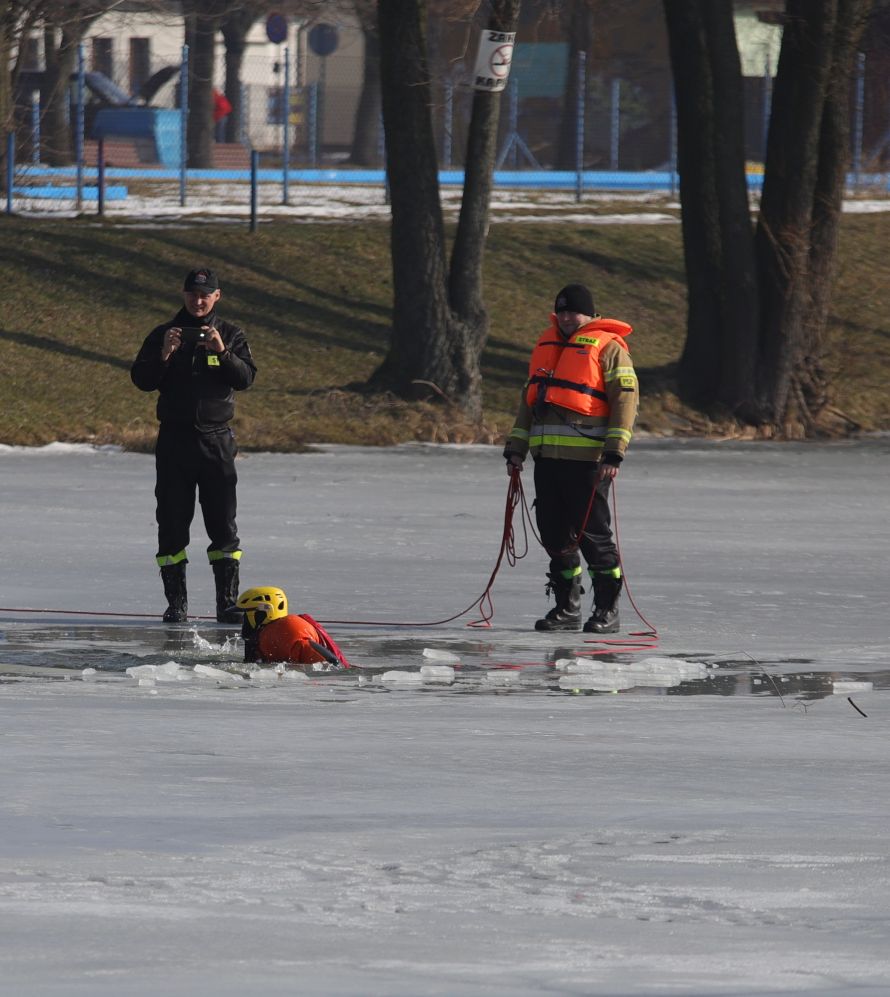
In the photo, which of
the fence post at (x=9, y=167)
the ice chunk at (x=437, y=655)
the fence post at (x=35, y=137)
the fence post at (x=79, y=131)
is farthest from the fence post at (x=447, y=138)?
the ice chunk at (x=437, y=655)

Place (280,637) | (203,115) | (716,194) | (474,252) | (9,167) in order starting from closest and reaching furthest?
(280,637), (474,252), (716,194), (9,167), (203,115)

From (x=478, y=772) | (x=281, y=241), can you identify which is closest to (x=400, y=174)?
(x=281, y=241)

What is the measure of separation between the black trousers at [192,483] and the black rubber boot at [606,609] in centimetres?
185

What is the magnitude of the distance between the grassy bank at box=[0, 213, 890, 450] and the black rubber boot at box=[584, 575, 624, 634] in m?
9.43

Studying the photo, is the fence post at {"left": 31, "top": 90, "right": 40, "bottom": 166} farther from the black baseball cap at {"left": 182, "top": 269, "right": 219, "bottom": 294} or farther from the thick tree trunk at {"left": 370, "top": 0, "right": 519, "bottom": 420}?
the black baseball cap at {"left": 182, "top": 269, "right": 219, "bottom": 294}

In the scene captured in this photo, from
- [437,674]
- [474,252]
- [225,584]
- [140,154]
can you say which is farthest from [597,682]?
[140,154]

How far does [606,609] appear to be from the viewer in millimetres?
10172

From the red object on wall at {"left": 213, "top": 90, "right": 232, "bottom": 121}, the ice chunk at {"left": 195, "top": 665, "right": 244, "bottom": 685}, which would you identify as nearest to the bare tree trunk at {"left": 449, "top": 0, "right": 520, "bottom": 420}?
the ice chunk at {"left": 195, "top": 665, "right": 244, "bottom": 685}

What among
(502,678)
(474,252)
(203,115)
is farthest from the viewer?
(203,115)

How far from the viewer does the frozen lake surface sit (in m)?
4.71

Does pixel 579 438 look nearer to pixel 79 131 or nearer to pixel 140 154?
pixel 79 131

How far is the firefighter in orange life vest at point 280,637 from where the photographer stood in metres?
8.80

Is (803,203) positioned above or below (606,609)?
above

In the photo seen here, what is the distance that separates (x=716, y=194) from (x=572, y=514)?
1275 centimetres
